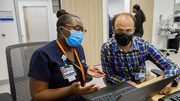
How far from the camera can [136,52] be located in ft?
3.98

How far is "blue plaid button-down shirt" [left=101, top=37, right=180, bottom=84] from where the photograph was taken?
1205mm

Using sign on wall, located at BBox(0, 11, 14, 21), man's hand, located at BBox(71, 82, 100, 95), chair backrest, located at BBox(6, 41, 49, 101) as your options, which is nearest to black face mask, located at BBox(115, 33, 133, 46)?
man's hand, located at BBox(71, 82, 100, 95)

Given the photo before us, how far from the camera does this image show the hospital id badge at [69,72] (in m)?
0.87

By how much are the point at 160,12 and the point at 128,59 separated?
4.12 meters

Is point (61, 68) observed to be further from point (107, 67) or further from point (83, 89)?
point (107, 67)

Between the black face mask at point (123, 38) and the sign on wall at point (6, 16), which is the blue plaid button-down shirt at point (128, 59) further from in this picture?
the sign on wall at point (6, 16)

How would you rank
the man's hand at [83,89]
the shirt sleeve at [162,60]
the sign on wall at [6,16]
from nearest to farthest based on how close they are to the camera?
the man's hand at [83,89] < the shirt sleeve at [162,60] < the sign on wall at [6,16]

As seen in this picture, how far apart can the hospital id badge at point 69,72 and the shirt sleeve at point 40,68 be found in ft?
0.30

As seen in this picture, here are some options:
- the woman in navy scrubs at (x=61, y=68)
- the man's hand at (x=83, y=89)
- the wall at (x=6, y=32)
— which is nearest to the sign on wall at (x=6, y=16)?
the wall at (x=6, y=32)

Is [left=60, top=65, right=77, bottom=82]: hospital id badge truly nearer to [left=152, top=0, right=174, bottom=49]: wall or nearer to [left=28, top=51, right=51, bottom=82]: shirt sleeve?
[left=28, top=51, right=51, bottom=82]: shirt sleeve

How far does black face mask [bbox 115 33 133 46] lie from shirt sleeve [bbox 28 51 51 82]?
25.7 inches

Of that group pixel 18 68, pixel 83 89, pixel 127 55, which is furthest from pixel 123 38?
pixel 18 68

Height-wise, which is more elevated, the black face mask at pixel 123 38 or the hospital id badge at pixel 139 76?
the black face mask at pixel 123 38

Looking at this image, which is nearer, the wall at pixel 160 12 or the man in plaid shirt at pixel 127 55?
the man in plaid shirt at pixel 127 55
